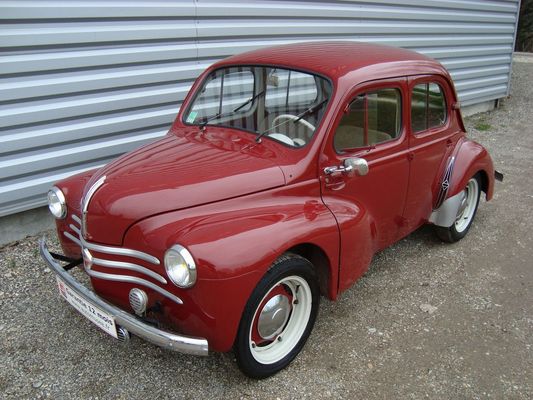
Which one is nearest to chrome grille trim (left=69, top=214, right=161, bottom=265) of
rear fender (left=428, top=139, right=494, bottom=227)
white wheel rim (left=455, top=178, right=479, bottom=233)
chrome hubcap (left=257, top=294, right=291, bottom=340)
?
chrome hubcap (left=257, top=294, right=291, bottom=340)

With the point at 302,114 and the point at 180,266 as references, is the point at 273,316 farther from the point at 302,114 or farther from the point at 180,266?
the point at 302,114

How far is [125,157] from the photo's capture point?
287 cm

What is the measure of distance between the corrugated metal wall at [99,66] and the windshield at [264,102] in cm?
125

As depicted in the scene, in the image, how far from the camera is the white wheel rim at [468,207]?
418 cm

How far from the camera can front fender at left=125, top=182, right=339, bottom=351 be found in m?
2.12

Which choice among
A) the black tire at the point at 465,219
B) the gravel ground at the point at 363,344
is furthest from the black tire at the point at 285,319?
the black tire at the point at 465,219

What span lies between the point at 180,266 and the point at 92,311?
2.08ft

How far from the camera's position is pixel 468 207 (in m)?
4.29

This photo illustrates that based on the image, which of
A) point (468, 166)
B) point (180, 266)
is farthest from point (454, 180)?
point (180, 266)

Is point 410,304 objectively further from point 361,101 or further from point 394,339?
point 361,101

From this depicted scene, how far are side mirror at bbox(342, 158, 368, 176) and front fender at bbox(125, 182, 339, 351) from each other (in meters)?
0.44

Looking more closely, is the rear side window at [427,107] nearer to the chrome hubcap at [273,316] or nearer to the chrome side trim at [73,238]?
the chrome hubcap at [273,316]

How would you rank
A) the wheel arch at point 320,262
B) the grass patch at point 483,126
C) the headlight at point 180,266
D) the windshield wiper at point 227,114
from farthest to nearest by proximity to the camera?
the grass patch at point 483,126 → the windshield wiper at point 227,114 → the wheel arch at point 320,262 → the headlight at point 180,266

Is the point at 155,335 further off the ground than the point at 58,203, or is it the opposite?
the point at 58,203
